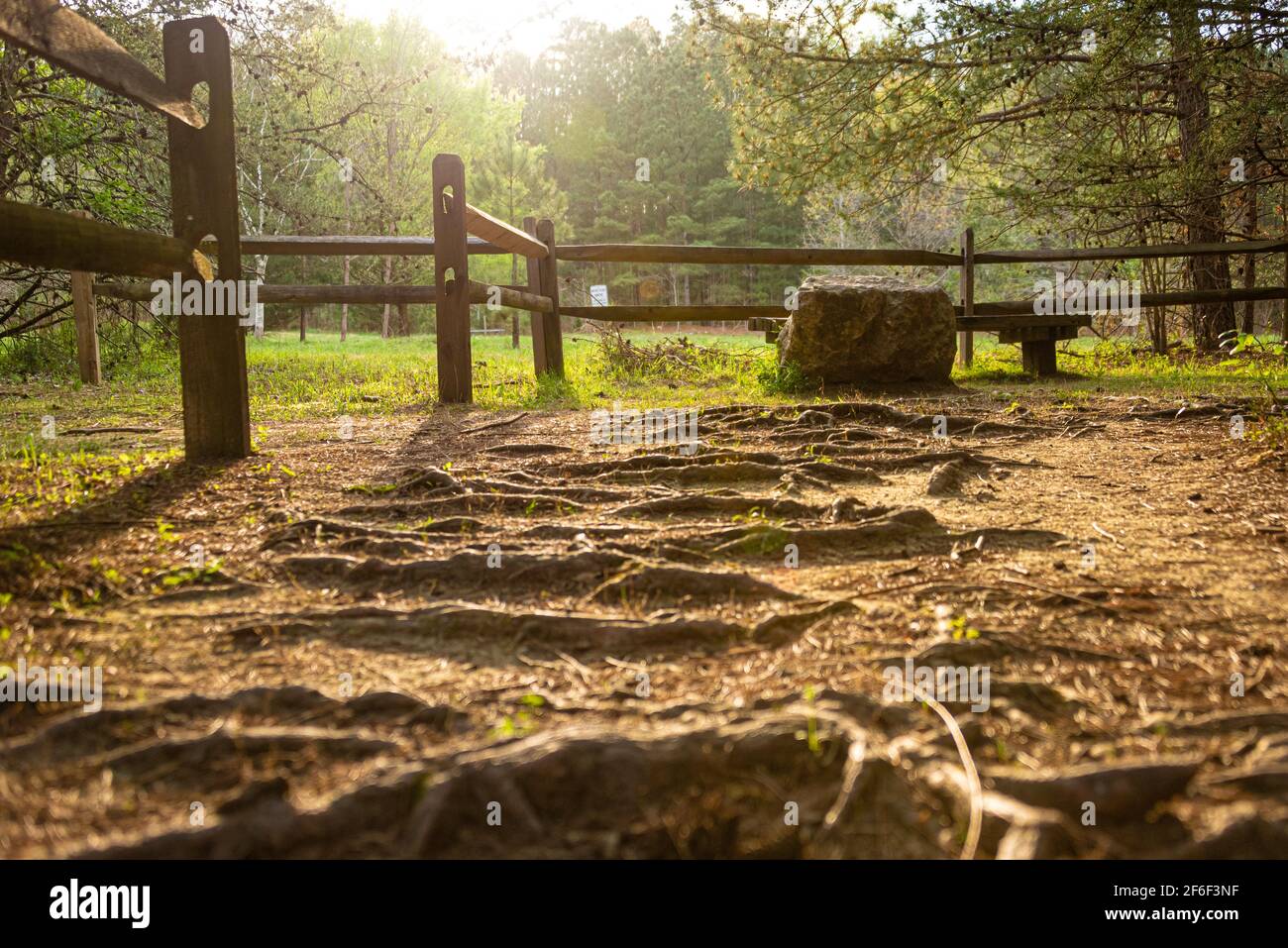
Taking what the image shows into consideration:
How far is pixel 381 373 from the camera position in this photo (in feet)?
37.2

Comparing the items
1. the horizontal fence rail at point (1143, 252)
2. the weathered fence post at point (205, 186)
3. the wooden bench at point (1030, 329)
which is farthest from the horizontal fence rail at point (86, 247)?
the horizontal fence rail at point (1143, 252)

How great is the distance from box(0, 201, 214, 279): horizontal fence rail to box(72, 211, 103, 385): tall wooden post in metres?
7.13

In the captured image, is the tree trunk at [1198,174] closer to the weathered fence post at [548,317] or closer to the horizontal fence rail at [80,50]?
the weathered fence post at [548,317]

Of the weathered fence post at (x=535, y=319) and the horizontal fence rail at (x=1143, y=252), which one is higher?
the horizontal fence rail at (x=1143, y=252)

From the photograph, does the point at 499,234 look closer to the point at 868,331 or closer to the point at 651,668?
the point at 868,331

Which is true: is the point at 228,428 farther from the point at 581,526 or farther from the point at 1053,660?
the point at 1053,660

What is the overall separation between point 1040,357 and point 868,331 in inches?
110

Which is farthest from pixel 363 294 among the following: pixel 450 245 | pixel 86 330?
pixel 86 330

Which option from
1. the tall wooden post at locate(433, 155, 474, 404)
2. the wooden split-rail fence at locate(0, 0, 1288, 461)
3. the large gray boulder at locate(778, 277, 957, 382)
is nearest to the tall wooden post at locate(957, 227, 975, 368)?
the wooden split-rail fence at locate(0, 0, 1288, 461)

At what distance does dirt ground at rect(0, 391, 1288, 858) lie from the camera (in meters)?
1.62

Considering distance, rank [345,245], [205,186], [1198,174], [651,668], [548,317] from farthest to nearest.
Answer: [1198,174] → [548,317] → [345,245] → [205,186] → [651,668]

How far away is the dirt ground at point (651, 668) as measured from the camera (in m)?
1.62

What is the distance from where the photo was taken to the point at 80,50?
11.8 feet

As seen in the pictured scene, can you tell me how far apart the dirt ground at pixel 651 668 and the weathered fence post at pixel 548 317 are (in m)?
5.40
